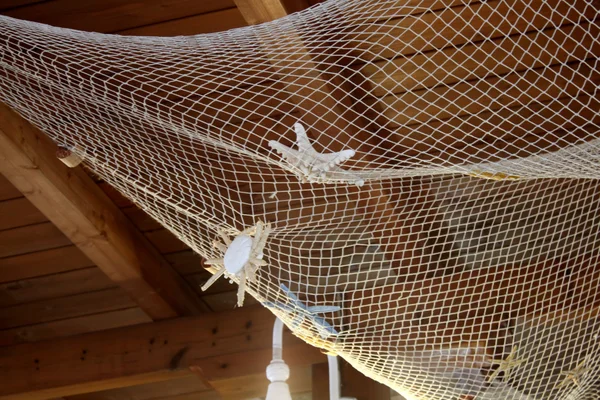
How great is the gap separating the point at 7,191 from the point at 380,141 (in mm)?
868

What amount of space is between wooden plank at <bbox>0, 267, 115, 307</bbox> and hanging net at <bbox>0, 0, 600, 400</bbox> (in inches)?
24.8

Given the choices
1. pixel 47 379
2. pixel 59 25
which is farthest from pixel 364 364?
pixel 47 379

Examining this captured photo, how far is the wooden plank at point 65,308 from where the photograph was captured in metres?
2.38

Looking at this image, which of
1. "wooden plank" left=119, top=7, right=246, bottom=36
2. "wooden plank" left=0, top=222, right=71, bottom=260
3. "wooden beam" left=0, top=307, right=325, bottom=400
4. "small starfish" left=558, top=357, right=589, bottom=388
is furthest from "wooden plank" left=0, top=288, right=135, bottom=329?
"small starfish" left=558, top=357, right=589, bottom=388

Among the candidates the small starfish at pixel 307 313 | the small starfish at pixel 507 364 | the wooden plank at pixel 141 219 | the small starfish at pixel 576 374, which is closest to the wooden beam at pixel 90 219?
the wooden plank at pixel 141 219

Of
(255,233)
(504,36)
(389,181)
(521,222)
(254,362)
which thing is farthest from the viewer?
(254,362)

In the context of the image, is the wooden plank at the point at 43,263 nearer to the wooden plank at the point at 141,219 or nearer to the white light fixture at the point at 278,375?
the wooden plank at the point at 141,219

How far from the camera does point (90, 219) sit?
6.33 feet

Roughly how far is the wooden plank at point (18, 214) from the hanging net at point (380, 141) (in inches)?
19.2

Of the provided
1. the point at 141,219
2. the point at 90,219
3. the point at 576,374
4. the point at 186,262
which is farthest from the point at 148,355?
the point at 576,374

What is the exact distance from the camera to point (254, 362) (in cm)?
217

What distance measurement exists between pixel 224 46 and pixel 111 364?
1.07 m

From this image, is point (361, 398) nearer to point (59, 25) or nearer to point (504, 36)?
point (504, 36)

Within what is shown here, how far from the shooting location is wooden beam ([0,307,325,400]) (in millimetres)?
2186
